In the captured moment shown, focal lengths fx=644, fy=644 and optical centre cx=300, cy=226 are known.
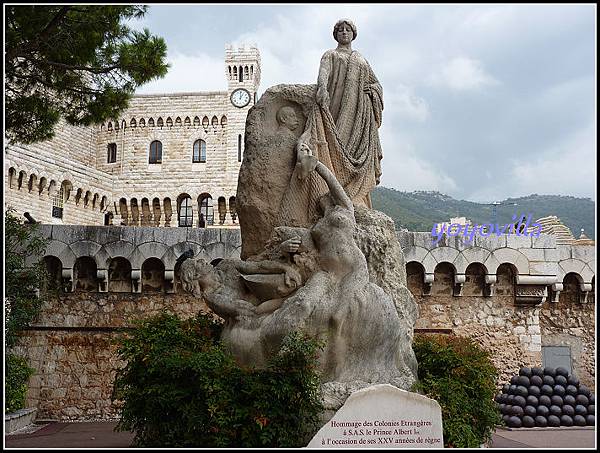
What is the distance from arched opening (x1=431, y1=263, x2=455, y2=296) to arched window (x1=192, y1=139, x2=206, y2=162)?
32.3 m

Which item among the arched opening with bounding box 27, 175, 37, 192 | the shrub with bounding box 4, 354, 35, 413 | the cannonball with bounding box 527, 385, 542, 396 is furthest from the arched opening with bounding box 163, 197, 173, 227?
the cannonball with bounding box 527, 385, 542, 396

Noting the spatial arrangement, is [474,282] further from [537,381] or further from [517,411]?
[517,411]

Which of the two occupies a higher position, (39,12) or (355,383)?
(39,12)

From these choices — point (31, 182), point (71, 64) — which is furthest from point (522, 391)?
point (31, 182)

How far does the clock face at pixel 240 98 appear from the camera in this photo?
4391 centimetres

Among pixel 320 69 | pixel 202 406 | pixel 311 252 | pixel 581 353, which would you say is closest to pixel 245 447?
pixel 202 406

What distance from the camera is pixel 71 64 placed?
977 centimetres

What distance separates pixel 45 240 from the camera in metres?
13.2

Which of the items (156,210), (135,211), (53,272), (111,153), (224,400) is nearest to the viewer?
(224,400)

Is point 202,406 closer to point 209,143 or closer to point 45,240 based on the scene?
point 45,240

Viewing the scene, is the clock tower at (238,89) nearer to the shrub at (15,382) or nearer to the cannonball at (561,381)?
the shrub at (15,382)

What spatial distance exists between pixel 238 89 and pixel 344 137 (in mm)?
38269

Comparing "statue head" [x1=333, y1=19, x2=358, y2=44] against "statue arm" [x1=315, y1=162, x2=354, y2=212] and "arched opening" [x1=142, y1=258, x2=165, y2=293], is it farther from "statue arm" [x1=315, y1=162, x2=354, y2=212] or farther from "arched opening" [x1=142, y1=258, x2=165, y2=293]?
"arched opening" [x1=142, y1=258, x2=165, y2=293]

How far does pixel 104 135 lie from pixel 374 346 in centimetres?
4360
